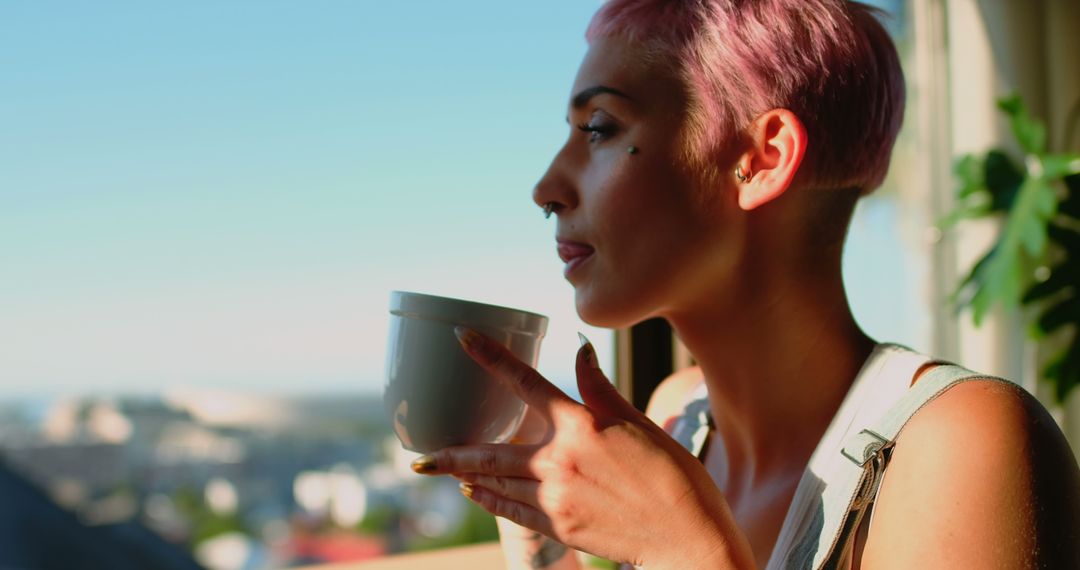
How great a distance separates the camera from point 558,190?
86 centimetres

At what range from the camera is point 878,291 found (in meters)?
2.69

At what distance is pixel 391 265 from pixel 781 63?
384 centimetres

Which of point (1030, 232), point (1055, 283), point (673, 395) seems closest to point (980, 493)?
point (673, 395)

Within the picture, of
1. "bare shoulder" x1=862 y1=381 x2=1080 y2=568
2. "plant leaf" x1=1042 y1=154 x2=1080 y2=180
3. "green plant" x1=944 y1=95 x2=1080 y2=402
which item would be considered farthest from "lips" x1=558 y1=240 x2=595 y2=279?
"plant leaf" x1=1042 y1=154 x2=1080 y2=180

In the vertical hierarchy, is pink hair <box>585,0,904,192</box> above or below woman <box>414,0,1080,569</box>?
above

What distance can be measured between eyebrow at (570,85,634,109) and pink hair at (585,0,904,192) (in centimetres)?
5

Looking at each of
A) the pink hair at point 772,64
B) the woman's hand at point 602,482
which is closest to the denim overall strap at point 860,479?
the woman's hand at point 602,482

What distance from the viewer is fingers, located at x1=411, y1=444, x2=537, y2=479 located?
0.66m

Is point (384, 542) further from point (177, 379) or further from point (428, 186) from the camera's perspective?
point (428, 186)

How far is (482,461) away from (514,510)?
45 millimetres

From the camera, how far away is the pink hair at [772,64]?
82 cm

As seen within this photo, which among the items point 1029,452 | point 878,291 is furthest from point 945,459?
point 878,291

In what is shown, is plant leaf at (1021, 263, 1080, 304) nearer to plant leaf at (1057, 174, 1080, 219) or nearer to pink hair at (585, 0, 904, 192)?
plant leaf at (1057, 174, 1080, 219)

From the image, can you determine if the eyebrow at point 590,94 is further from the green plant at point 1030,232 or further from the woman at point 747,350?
the green plant at point 1030,232
